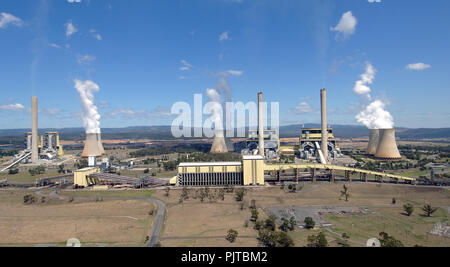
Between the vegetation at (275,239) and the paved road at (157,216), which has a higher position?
the vegetation at (275,239)

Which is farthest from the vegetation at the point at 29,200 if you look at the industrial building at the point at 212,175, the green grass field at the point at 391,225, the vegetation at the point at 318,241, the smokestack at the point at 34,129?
the smokestack at the point at 34,129

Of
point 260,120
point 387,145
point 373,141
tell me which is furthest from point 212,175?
point 373,141

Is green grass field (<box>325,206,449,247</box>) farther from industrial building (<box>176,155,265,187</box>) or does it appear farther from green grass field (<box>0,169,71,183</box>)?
green grass field (<box>0,169,71,183</box>)

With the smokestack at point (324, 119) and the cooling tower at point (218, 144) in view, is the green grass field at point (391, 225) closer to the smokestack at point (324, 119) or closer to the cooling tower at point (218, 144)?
the smokestack at point (324, 119)

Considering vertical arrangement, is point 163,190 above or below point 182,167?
below

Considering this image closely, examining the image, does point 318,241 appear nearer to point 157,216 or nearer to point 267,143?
point 157,216
